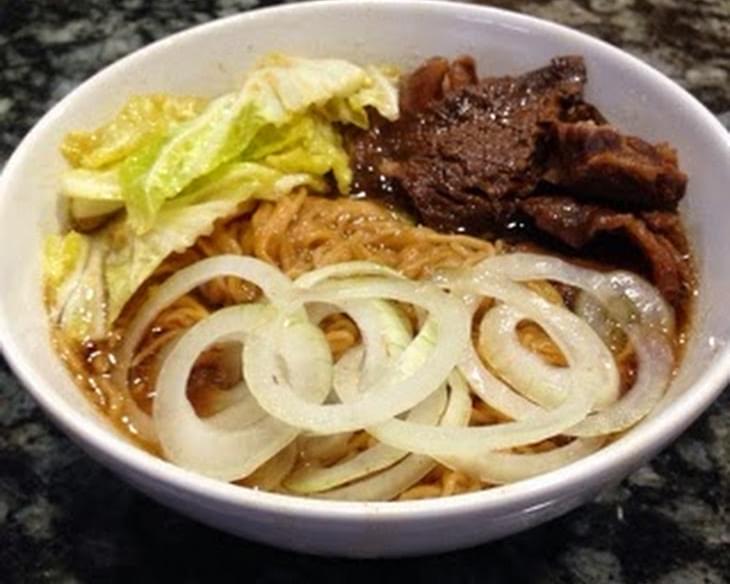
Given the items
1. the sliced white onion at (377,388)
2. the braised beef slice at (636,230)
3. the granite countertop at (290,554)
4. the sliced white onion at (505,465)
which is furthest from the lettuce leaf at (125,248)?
the sliced white onion at (505,465)

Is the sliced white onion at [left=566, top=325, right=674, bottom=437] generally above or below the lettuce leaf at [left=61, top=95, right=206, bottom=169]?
above

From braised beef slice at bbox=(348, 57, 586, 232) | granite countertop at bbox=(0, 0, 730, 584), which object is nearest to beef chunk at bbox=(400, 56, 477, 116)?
braised beef slice at bbox=(348, 57, 586, 232)

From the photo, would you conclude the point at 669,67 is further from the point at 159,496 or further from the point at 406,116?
the point at 159,496

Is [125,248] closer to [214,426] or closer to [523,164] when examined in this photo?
[214,426]

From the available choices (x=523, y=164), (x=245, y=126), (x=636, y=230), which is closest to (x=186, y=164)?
(x=245, y=126)

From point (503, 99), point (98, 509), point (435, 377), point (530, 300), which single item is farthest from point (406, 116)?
point (98, 509)

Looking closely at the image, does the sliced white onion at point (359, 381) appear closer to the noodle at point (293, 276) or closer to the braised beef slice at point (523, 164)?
the noodle at point (293, 276)

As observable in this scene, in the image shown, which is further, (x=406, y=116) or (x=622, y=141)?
(x=406, y=116)

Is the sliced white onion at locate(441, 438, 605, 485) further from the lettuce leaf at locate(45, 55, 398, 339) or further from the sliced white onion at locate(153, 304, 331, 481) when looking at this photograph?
the lettuce leaf at locate(45, 55, 398, 339)
